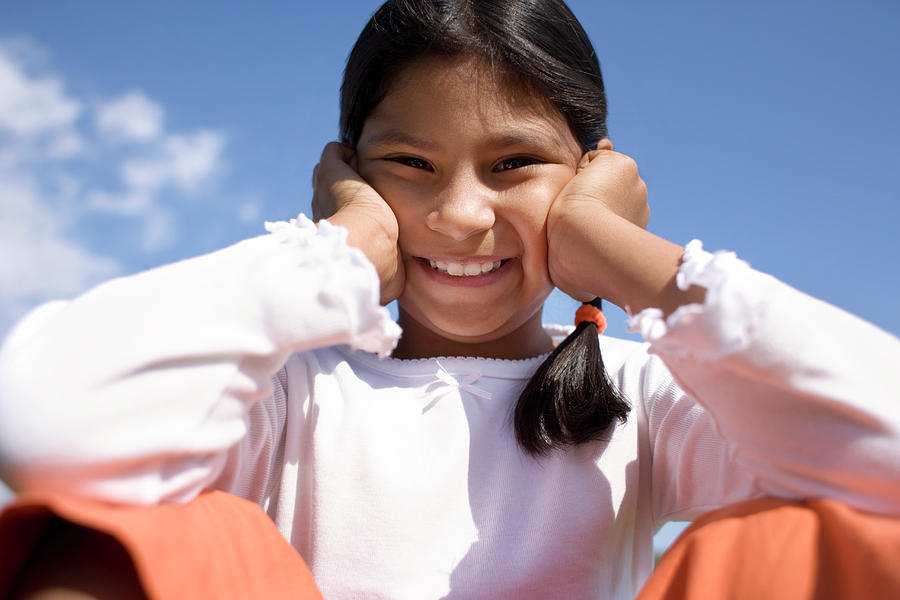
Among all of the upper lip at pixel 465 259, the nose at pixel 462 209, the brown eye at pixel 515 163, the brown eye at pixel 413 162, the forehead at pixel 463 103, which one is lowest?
the upper lip at pixel 465 259

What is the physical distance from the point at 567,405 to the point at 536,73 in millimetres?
782

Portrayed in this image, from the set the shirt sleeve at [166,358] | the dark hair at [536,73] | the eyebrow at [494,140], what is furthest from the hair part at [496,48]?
the shirt sleeve at [166,358]

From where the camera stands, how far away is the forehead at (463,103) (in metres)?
1.64

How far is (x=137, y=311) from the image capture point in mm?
1059

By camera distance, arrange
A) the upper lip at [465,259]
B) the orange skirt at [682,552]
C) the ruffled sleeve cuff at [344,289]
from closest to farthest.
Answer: the orange skirt at [682,552], the ruffled sleeve cuff at [344,289], the upper lip at [465,259]

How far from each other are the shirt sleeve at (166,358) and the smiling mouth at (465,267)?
0.56m

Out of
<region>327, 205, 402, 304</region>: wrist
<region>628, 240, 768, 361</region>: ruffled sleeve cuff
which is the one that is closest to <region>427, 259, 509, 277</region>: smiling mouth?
<region>327, 205, 402, 304</region>: wrist

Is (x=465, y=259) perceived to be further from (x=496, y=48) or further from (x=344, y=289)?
(x=344, y=289)

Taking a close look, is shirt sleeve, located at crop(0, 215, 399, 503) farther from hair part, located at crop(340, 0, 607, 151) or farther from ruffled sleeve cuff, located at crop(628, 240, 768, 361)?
hair part, located at crop(340, 0, 607, 151)

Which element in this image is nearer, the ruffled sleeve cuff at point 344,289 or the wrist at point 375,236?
the ruffled sleeve cuff at point 344,289

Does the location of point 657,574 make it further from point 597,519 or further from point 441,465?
point 441,465

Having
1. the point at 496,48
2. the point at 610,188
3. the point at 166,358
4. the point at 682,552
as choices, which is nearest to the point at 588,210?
the point at 610,188

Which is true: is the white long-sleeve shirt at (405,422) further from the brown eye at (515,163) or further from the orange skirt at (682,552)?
the brown eye at (515,163)

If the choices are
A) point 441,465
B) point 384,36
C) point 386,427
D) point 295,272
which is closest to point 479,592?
point 441,465
